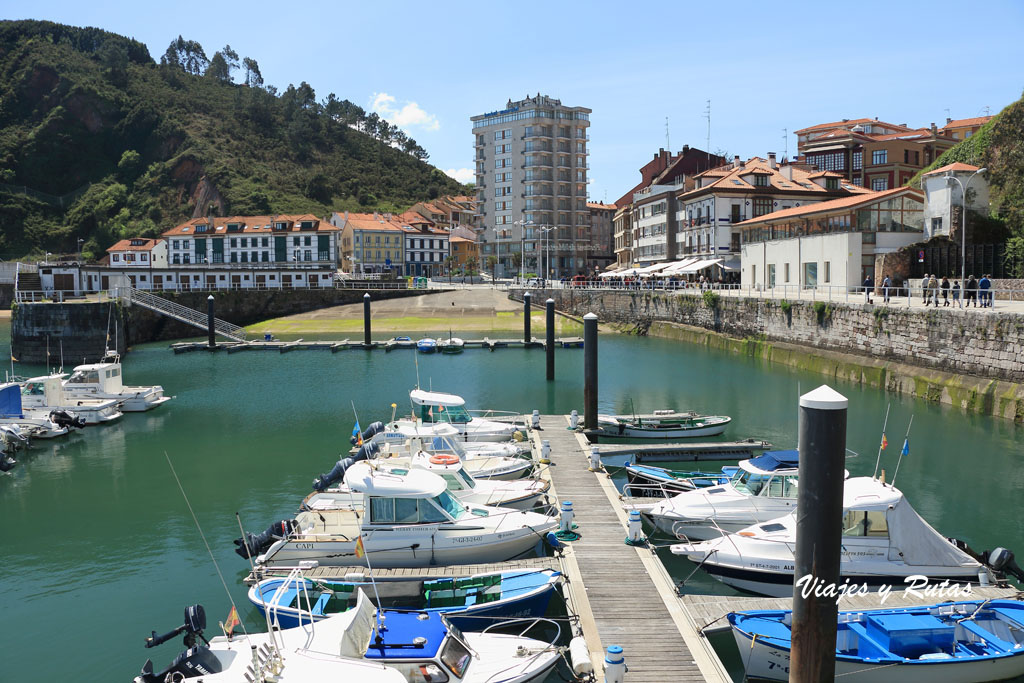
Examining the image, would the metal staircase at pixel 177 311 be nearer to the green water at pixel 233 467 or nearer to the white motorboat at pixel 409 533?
the green water at pixel 233 467

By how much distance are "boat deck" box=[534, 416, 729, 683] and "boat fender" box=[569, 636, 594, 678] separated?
9.4 inches

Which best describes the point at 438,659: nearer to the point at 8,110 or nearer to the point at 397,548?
the point at 397,548

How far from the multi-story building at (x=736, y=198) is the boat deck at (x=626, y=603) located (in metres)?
66.6

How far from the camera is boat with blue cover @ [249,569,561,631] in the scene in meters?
15.1

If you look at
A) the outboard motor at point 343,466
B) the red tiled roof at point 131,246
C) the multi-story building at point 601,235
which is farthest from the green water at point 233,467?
the multi-story building at point 601,235

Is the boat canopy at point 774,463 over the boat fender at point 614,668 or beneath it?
over

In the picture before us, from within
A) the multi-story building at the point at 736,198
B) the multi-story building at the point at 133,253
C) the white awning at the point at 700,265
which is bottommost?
the white awning at the point at 700,265

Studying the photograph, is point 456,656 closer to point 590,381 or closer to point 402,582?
point 402,582

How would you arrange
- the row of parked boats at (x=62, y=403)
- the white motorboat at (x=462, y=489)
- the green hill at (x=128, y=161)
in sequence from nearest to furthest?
the white motorboat at (x=462, y=489) → the row of parked boats at (x=62, y=403) → the green hill at (x=128, y=161)

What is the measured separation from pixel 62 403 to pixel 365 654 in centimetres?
3408

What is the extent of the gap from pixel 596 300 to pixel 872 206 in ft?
106

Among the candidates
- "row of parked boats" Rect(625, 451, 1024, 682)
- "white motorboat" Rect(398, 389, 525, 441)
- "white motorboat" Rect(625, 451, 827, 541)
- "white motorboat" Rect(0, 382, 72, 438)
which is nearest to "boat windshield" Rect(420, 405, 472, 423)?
"white motorboat" Rect(398, 389, 525, 441)

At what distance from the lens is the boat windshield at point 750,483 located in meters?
19.3

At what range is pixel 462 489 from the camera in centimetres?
2092
